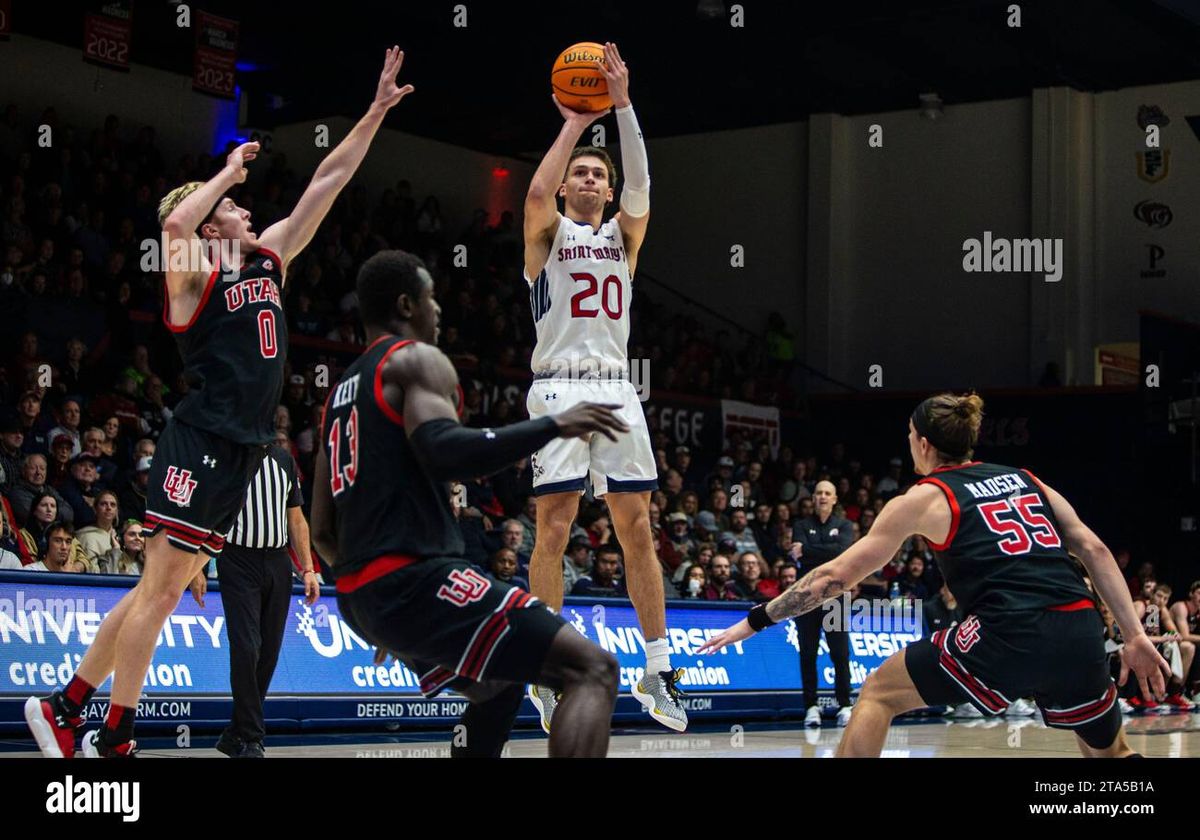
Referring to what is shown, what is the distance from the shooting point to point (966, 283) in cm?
2411

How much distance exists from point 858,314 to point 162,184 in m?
12.0

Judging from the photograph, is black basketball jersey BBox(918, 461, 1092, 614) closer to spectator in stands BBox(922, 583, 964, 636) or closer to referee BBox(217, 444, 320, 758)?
referee BBox(217, 444, 320, 758)

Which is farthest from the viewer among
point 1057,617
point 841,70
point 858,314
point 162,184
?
point 858,314

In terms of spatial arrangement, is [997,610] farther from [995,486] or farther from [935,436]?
[935,436]

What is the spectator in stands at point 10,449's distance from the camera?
11428mm

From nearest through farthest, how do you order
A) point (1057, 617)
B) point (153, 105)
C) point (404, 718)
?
point (1057, 617) < point (404, 718) < point (153, 105)

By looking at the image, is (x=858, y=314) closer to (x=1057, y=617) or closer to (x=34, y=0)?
(x=34, y=0)

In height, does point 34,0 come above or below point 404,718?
above

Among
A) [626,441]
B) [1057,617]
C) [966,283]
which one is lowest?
[1057,617]

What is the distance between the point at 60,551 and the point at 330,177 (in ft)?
16.1

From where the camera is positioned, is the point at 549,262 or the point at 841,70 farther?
the point at 841,70

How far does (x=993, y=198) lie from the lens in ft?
77.5

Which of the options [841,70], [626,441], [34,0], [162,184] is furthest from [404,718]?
[841,70]

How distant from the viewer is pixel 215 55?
60.3ft
